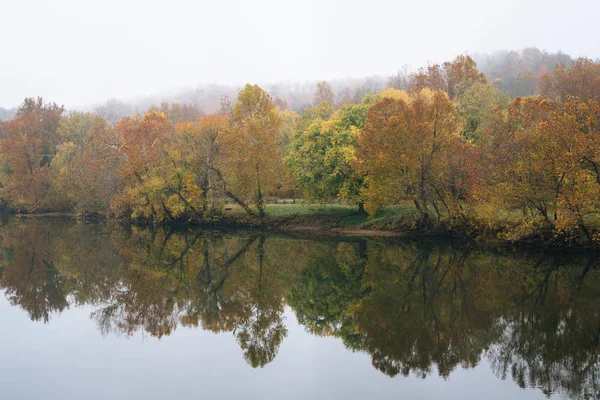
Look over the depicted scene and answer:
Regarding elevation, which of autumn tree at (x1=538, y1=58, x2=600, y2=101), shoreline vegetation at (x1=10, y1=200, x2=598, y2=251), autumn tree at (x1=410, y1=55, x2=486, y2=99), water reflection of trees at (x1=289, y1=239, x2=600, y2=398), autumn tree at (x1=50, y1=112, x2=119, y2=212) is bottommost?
shoreline vegetation at (x1=10, y1=200, x2=598, y2=251)

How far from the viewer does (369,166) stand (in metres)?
38.4

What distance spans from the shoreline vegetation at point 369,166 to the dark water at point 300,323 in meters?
4.18

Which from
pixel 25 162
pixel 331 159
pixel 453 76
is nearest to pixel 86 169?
pixel 25 162

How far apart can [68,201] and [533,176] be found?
60.8 m

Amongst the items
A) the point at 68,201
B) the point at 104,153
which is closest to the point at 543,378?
the point at 104,153

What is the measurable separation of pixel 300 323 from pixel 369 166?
23142 mm

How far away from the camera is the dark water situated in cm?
1179

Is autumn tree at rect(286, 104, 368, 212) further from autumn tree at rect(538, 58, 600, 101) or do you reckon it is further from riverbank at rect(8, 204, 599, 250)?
autumn tree at rect(538, 58, 600, 101)

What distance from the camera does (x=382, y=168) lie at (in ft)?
126

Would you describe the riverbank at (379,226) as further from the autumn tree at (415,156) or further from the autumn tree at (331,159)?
the autumn tree at (331,159)

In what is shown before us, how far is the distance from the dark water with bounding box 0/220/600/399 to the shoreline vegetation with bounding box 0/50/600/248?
418 centimetres

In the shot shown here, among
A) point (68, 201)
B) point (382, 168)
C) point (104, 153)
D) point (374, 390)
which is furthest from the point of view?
point (68, 201)

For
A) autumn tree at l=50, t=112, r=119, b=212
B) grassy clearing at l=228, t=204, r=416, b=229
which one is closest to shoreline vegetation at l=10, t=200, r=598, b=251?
grassy clearing at l=228, t=204, r=416, b=229

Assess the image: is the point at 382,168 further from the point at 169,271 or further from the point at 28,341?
the point at 28,341
